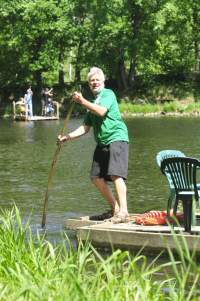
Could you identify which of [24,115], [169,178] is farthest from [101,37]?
[169,178]

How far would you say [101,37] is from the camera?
217 feet

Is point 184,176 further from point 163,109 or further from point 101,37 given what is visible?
point 101,37

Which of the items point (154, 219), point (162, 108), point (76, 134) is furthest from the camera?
point (162, 108)

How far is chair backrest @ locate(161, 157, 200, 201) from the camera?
10.9 m

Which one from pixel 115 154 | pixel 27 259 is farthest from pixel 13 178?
pixel 27 259

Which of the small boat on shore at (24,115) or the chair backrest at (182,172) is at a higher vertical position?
the chair backrest at (182,172)

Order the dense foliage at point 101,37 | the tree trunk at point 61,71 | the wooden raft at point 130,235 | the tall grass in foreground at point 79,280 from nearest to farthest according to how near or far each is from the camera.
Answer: the tall grass in foreground at point 79,280, the wooden raft at point 130,235, the dense foliage at point 101,37, the tree trunk at point 61,71

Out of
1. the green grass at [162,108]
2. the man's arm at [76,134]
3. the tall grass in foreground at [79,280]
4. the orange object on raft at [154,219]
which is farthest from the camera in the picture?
the green grass at [162,108]

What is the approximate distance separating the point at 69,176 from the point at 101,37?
46233 millimetres

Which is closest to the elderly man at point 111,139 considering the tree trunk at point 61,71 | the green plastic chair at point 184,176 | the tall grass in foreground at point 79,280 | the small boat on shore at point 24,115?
the green plastic chair at point 184,176

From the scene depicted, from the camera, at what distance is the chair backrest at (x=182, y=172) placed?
1095cm

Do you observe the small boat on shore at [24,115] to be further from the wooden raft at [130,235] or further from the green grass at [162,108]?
the wooden raft at [130,235]

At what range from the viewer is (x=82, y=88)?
215 ft

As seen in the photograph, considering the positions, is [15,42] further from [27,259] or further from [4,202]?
[27,259]
